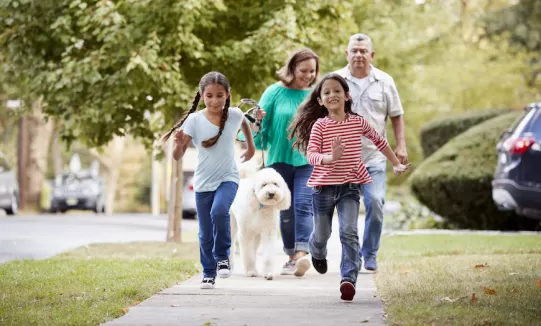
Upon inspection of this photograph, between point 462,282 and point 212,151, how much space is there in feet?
7.59

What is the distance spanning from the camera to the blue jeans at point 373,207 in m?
9.52

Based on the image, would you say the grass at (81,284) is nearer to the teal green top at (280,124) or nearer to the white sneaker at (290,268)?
the white sneaker at (290,268)

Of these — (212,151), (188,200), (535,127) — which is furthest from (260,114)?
(188,200)

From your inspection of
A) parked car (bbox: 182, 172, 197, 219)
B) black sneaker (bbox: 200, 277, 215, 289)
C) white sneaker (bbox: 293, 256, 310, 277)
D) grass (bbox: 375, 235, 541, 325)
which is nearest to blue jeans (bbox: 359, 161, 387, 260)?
grass (bbox: 375, 235, 541, 325)

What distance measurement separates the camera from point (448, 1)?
112ft

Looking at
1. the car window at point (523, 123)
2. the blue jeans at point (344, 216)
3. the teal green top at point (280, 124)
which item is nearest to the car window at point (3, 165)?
the car window at point (523, 123)

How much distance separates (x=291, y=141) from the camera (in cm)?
958

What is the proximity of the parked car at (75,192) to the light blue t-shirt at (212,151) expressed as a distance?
2563 centimetres

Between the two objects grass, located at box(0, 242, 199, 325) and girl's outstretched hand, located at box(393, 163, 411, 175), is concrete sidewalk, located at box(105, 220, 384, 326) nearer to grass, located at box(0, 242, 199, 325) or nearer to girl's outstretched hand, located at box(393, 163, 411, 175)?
grass, located at box(0, 242, 199, 325)

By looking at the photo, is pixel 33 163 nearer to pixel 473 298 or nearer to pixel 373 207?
pixel 373 207

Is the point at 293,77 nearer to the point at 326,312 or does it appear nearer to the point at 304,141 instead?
the point at 304,141

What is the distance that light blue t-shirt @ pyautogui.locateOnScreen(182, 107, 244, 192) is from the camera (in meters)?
8.20

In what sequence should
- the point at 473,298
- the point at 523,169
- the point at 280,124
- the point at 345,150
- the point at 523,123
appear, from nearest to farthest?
1. the point at 473,298
2. the point at 345,150
3. the point at 280,124
4. the point at 523,169
5. the point at 523,123

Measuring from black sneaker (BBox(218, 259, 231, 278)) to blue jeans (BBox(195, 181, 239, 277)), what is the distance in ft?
0.16
